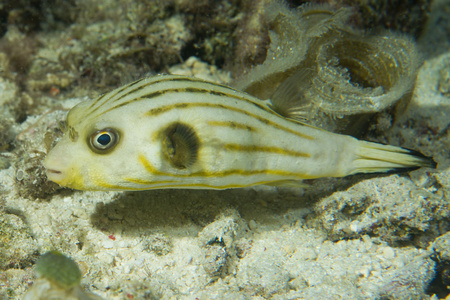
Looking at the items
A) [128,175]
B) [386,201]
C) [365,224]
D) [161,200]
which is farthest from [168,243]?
[386,201]

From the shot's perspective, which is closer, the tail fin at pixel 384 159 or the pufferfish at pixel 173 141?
the pufferfish at pixel 173 141

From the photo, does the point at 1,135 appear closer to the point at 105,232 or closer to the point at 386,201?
the point at 105,232

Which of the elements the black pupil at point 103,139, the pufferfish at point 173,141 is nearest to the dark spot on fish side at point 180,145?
the pufferfish at point 173,141

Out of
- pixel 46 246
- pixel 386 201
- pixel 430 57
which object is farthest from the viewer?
pixel 430 57

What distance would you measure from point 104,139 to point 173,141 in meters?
0.48

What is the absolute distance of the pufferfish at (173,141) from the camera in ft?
6.98

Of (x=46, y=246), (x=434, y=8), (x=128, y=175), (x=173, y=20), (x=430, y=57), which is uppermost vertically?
(x=434, y=8)

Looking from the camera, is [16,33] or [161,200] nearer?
[161,200]

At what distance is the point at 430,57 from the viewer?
5062 mm

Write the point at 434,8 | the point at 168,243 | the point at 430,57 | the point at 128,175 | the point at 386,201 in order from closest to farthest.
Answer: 1. the point at 128,175
2. the point at 168,243
3. the point at 386,201
4. the point at 430,57
5. the point at 434,8

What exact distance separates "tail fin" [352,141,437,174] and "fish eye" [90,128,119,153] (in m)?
2.27

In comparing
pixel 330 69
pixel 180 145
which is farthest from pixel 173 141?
pixel 330 69

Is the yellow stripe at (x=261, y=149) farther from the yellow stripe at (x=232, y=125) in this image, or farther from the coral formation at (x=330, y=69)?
the coral formation at (x=330, y=69)

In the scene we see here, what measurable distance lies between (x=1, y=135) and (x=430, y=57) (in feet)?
21.3
